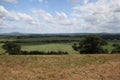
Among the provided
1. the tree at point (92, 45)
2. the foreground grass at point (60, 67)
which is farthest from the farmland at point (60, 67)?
the tree at point (92, 45)

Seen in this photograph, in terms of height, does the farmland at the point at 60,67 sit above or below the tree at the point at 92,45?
above

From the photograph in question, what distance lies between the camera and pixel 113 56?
22531mm

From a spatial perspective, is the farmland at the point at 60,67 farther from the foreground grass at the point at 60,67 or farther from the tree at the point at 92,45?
the tree at the point at 92,45

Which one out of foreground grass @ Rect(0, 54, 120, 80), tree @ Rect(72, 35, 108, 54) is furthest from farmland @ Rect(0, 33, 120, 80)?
tree @ Rect(72, 35, 108, 54)

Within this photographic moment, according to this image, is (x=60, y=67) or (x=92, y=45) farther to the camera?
(x=92, y=45)

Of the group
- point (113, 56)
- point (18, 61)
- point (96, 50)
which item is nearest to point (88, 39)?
point (96, 50)

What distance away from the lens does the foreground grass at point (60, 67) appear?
54.0 feet

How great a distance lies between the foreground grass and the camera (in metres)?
16.5

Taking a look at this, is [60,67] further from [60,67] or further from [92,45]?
[92,45]

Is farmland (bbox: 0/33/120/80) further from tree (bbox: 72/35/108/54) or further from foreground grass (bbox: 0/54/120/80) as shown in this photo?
tree (bbox: 72/35/108/54)

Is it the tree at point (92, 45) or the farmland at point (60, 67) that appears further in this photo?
the tree at point (92, 45)

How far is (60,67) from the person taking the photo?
730 inches

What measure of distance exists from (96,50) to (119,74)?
4499 centimetres

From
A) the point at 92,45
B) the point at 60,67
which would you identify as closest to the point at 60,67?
the point at 60,67
